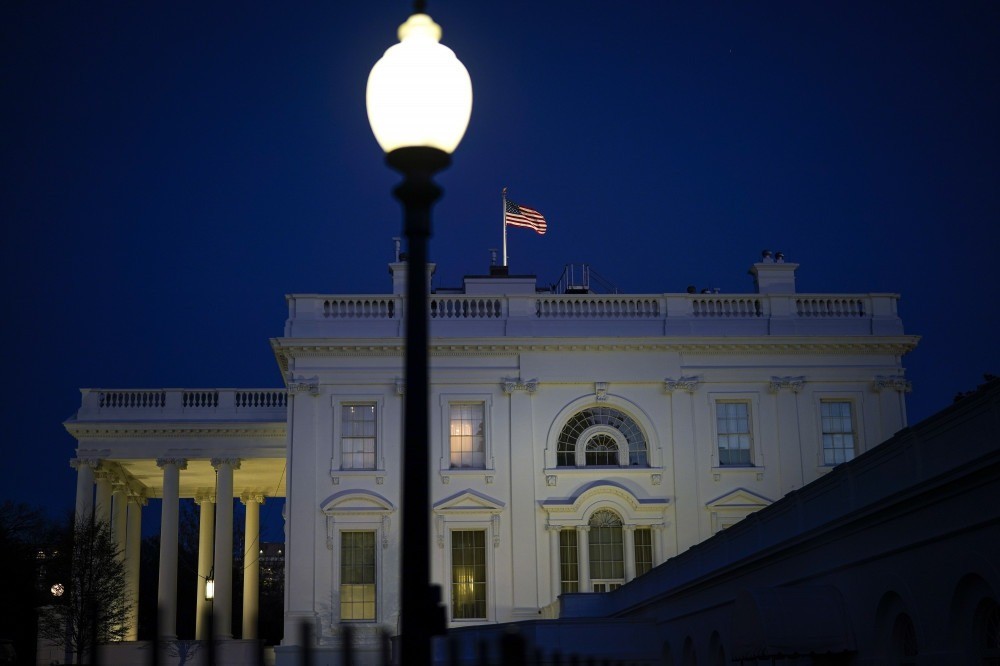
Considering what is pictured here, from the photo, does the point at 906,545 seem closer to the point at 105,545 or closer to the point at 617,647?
the point at 617,647

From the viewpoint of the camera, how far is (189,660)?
45.1 meters

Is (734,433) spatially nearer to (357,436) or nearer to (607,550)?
(607,550)

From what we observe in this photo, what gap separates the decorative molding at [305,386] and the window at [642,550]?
39.0 feet

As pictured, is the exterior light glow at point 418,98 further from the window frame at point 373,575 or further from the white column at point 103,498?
the white column at point 103,498

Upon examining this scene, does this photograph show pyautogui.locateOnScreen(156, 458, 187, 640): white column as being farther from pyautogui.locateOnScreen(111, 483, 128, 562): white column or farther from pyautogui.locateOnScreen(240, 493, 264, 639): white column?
pyautogui.locateOnScreen(111, 483, 128, 562): white column

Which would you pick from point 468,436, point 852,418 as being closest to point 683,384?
point 852,418

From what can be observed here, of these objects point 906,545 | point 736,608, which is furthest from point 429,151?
point 736,608

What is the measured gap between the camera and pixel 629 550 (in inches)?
1745

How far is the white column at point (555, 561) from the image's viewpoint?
144 ft

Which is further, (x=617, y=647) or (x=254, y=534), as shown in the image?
(x=254, y=534)

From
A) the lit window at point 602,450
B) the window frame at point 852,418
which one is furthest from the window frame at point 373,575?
the window frame at point 852,418

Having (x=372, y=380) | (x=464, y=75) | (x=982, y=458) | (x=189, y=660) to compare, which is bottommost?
(x=189, y=660)

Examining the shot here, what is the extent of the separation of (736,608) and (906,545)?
16.3 feet

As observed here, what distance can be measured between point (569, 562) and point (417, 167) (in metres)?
37.7
